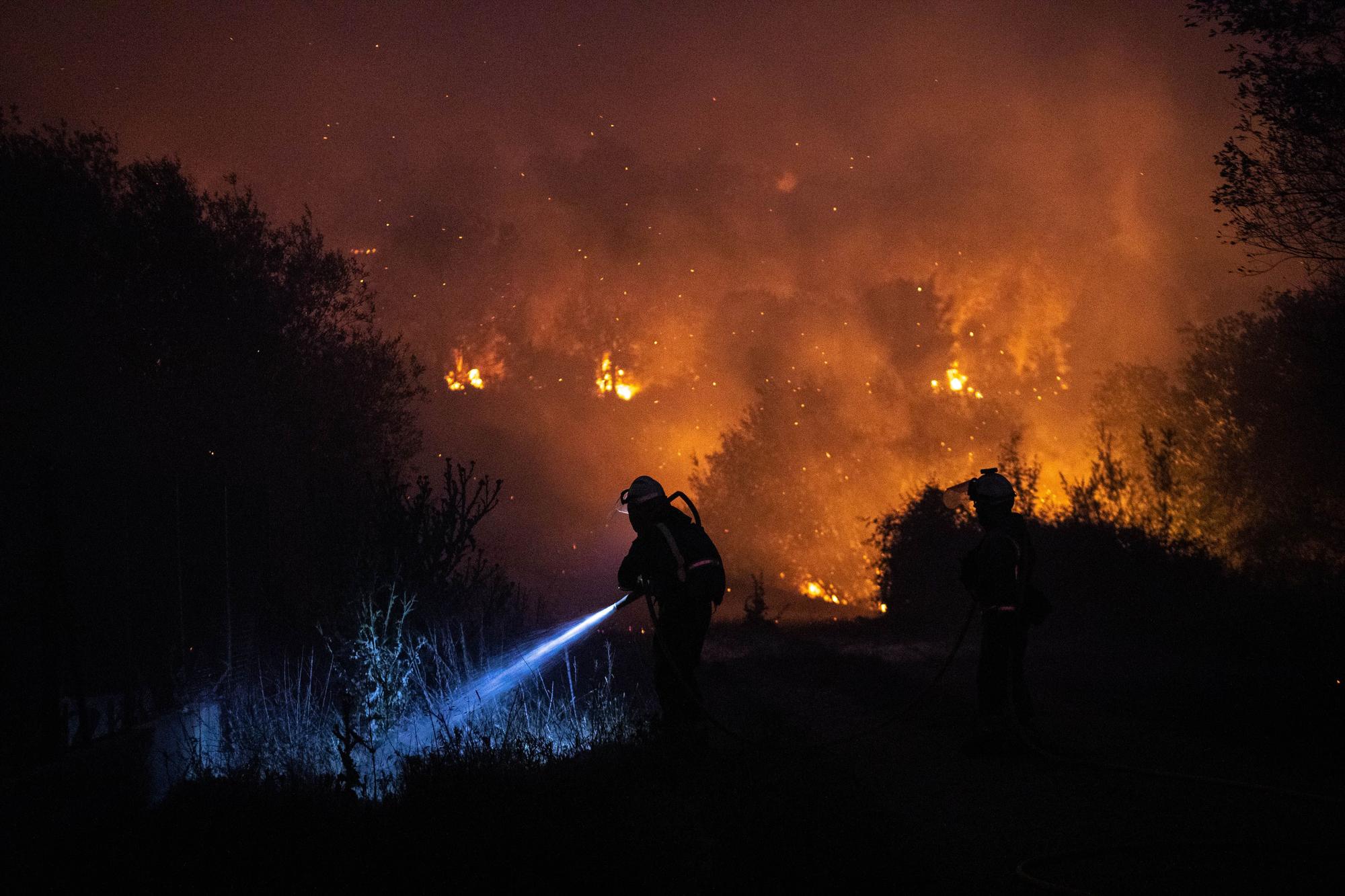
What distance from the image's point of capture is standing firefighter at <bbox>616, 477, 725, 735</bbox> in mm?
7633

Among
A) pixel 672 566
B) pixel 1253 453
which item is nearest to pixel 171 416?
pixel 672 566

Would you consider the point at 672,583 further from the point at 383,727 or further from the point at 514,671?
the point at 514,671

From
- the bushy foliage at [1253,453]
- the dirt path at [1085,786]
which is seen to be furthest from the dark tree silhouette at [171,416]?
the bushy foliage at [1253,453]

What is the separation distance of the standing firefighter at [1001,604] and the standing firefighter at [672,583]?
7.68 feet

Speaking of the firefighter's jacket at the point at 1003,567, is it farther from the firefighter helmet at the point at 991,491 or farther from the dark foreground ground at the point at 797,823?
the dark foreground ground at the point at 797,823

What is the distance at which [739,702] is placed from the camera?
11.3m

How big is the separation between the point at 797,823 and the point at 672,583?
8.89 ft

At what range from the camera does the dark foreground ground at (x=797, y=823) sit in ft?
15.7

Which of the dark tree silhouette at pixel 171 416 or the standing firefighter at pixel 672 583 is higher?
the dark tree silhouette at pixel 171 416

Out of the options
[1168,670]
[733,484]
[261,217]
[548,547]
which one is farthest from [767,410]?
[1168,670]

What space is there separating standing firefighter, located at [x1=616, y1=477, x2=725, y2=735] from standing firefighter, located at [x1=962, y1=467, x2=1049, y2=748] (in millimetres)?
2341

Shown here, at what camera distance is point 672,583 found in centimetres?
777

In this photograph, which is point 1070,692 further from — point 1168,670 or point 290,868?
point 290,868

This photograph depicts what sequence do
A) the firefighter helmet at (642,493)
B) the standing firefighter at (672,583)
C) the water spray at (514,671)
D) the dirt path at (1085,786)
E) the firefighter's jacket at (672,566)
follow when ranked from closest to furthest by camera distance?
the dirt path at (1085,786) < the standing firefighter at (672,583) < the firefighter's jacket at (672,566) < the firefighter helmet at (642,493) < the water spray at (514,671)
